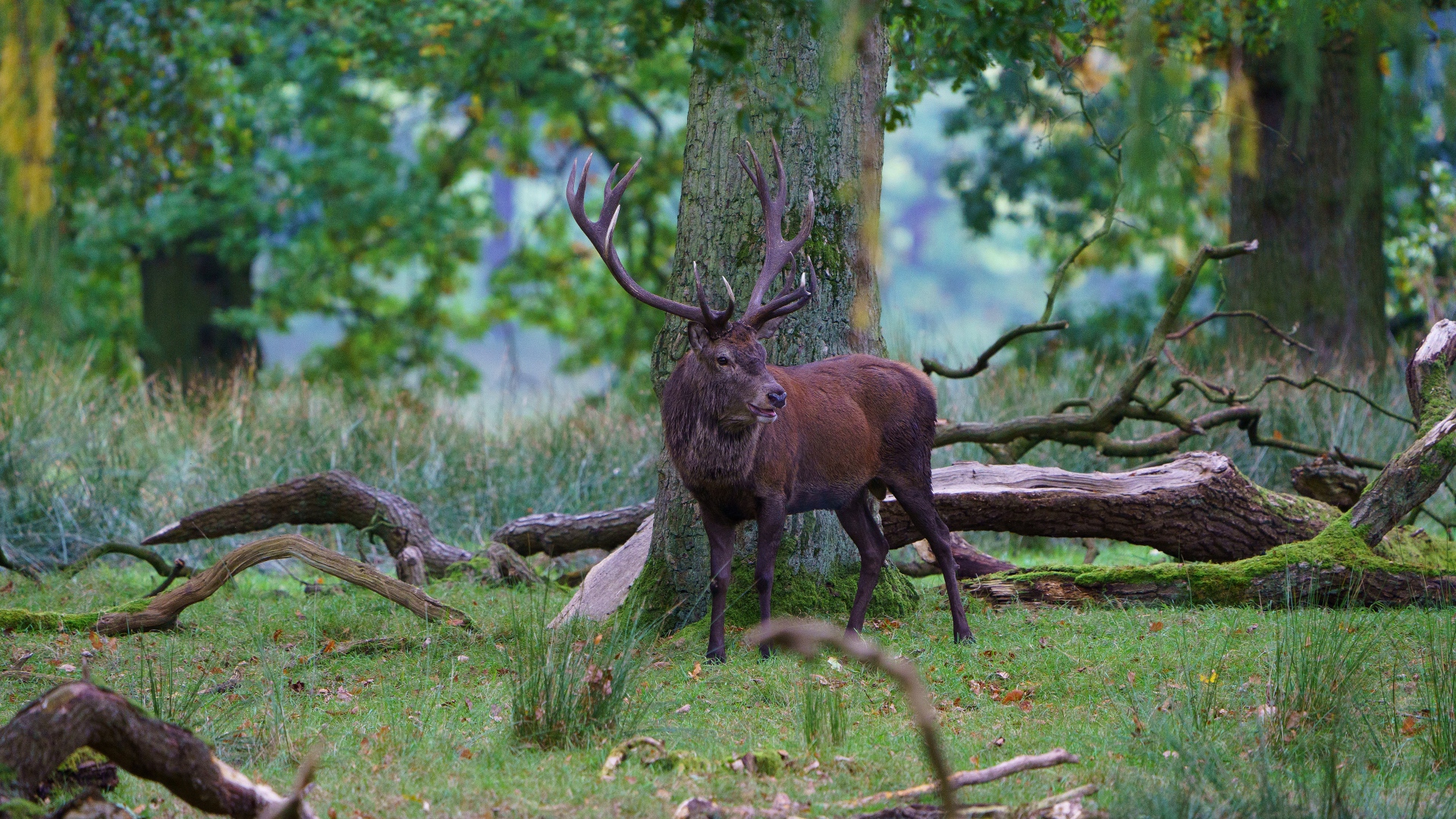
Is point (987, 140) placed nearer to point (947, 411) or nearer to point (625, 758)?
point (947, 411)

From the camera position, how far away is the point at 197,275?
18.8m

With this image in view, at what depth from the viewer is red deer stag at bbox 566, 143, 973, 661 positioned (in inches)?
222

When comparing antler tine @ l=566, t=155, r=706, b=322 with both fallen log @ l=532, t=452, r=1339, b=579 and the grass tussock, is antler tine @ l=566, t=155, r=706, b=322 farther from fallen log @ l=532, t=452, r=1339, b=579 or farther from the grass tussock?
fallen log @ l=532, t=452, r=1339, b=579

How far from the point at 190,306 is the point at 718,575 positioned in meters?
15.1

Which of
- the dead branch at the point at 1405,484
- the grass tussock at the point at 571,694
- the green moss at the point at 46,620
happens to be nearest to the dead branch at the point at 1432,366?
the dead branch at the point at 1405,484

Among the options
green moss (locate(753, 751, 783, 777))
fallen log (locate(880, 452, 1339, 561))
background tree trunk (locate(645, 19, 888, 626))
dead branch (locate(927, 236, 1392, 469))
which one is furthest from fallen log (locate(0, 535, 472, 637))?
dead branch (locate(927, 236, 1392, 469))

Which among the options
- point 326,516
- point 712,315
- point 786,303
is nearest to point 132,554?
point 326,516

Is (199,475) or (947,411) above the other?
(947,411)

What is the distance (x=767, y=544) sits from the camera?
5.77 metres

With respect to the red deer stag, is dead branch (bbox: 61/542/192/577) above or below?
below

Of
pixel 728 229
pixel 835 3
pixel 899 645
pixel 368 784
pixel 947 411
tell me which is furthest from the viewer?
pixel 947 411

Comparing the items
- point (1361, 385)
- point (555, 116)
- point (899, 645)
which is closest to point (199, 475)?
point (899, 645)

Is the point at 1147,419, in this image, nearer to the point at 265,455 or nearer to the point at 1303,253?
the point at 1303,253

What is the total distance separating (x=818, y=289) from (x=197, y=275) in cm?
1464
